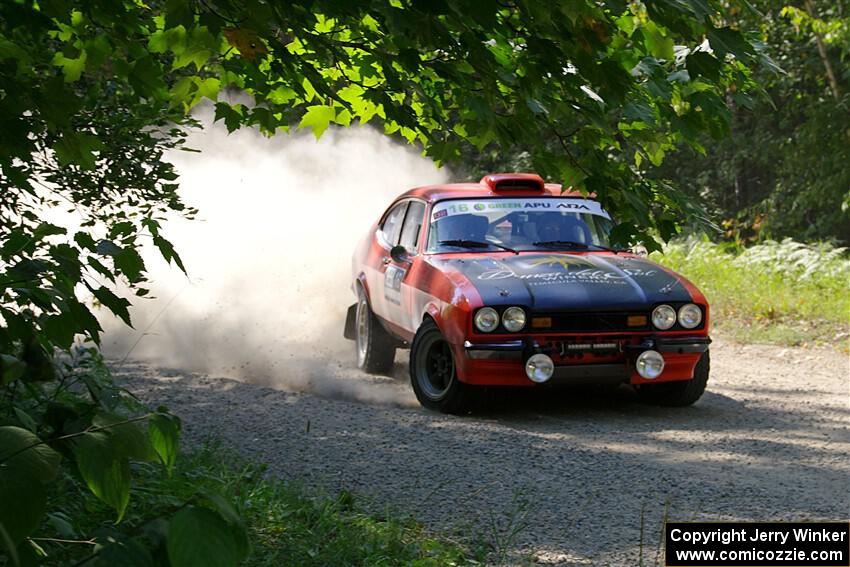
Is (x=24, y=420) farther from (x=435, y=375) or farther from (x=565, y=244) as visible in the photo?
(x=565, y=244)

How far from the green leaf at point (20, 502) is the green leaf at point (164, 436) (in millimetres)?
366

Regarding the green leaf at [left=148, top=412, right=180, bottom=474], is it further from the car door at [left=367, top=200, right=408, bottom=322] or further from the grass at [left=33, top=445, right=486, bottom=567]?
the car door at [left=367, top=200, right=408, bottom=322]

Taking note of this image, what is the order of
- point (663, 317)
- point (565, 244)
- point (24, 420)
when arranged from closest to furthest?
point (24, 420) < point (663, 317) < point (565, 244)

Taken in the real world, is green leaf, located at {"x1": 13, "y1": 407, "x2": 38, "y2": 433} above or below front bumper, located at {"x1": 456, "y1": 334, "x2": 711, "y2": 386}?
below

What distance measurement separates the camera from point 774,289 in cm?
1473

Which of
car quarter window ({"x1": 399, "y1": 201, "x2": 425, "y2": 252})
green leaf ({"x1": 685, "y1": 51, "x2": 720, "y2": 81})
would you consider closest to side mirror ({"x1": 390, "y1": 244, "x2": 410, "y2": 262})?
car quarter window ({"x1": 399, "y1": 201, "x2": 425, "y2": 252})

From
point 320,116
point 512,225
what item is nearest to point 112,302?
point 320,116

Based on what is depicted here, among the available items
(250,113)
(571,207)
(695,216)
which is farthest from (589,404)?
(695,216)

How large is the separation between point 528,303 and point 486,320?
347mm

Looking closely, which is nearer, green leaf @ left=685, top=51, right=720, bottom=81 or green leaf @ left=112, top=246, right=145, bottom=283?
green leaf @ left=112, top=246, right=145, bottom=283

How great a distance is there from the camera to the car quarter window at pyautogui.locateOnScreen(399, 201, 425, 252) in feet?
31.8

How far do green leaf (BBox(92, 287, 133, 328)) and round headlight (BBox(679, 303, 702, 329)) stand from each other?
626cm

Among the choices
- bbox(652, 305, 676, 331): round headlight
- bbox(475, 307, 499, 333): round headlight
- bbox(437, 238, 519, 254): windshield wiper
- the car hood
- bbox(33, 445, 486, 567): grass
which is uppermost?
bbox(437, 238, 519, 254): windshield wiper

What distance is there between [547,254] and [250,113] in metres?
4.74
